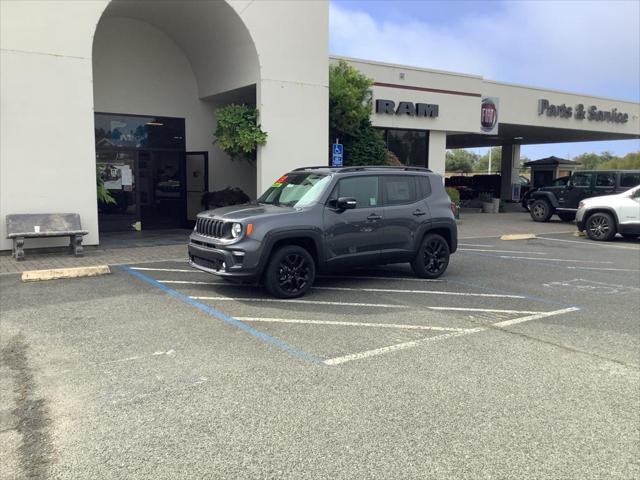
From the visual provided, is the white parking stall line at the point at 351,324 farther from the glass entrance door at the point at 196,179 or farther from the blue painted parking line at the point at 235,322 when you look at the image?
the glass entrance door at the point at 196,179

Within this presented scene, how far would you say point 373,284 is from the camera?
8812mm

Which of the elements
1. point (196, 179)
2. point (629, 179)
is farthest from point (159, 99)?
point (629, 179)

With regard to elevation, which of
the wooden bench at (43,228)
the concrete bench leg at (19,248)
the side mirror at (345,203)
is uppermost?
the side mirror at (345,203)

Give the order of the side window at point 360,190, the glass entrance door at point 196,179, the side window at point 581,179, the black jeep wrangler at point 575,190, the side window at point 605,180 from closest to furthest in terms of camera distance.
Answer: the side window at point 360,190
the glass entrance door at point 196,179
the black jeep wrangler at point 575,190
the side window at point 605,180
the side window at point 581,179

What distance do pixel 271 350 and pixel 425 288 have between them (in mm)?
3808

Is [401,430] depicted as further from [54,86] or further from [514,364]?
[54,86]

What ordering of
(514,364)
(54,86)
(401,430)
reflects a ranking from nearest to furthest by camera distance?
(401,430) → (514,364) → (54,86)

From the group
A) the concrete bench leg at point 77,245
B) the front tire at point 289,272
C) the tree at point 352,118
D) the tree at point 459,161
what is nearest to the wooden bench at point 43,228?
the concrete bench leg at point 77,245

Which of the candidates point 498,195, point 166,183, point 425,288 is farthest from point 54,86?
point 498,195

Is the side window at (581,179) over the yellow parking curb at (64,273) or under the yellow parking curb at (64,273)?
over

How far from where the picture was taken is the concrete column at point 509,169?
3472cm

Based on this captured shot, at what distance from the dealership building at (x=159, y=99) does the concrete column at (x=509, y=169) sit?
53.6 ft

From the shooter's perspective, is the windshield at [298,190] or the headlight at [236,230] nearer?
the headlight at [236,230]

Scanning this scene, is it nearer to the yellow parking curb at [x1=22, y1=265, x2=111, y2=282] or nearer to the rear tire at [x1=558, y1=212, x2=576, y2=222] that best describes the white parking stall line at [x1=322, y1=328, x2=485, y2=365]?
the yellow parking curb at [x1=22, y1=265, x2=111, y2=282]
